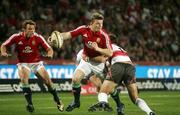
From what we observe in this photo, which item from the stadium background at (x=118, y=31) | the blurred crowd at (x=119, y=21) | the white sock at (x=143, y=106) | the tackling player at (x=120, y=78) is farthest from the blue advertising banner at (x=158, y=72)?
the white sock at (x=143, y=106)

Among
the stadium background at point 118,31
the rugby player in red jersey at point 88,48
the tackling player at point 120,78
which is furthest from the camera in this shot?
the stadium background at point 118,31

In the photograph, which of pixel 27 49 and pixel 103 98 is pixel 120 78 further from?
pixel 27 49

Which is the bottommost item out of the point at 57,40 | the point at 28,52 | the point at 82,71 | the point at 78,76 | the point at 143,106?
the point at 143,106

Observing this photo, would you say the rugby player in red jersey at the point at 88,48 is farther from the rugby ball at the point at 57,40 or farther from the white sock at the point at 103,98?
the white sock at the point at 103,98

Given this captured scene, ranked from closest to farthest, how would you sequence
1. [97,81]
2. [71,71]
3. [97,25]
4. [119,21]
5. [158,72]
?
[97,25] < [97,81] < [71,71] < [158,72] < [119,21]

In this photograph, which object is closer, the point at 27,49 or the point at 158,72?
the point at 27,49

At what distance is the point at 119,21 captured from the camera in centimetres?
2697

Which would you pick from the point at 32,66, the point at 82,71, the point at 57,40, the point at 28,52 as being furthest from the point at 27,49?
the point at 57,40

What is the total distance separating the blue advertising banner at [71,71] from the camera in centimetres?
2180

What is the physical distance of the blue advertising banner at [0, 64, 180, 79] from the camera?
71.5 ft

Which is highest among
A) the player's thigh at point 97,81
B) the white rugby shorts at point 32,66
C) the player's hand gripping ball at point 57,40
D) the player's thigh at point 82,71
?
the player's hand gripping ball at point 57,40

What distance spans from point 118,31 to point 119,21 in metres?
0.71

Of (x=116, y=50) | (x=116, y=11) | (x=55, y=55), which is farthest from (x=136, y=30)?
(x=116, y=50)

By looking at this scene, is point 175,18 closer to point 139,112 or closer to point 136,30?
point 136,30
